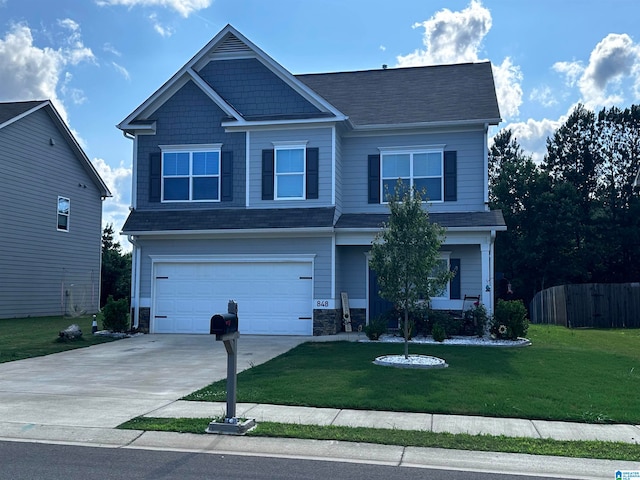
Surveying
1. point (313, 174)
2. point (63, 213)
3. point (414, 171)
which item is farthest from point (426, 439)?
point (63, 213)

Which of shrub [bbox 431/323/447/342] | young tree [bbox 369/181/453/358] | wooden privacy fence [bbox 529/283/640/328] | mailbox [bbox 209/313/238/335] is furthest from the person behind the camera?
wooden privacy fence [bbox 529/283/640/328]

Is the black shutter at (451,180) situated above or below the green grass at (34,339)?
above

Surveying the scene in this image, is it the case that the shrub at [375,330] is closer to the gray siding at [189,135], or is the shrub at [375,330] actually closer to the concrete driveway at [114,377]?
the concrete driveway at [114,377]

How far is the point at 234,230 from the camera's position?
60.4 ft

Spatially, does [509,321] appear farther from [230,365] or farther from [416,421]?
[230,365]

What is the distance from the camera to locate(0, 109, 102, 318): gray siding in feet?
78.8

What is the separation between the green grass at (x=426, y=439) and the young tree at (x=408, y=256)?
5815 mm

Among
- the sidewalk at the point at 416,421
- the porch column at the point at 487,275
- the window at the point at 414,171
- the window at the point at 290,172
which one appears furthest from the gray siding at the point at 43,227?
the sidewalk at the point at 416,421

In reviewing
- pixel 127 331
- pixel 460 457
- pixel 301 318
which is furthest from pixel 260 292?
pixel 460 457

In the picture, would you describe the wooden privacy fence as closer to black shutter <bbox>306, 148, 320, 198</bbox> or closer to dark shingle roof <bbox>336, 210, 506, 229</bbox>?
dark shingle roof <bbox>336, 210, 506, 229</bbox>

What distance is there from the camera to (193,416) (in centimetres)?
848

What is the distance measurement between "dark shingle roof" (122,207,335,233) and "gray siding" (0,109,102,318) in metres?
7.61

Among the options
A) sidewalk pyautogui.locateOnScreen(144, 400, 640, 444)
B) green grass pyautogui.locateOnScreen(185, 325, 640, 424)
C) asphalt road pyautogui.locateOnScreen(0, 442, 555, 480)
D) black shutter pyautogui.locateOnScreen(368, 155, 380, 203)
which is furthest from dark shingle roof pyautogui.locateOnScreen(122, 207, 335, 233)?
asphalt road pyautogui.locateOnScreen(0, 442, 555, 480)

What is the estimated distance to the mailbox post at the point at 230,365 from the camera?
756 centimetres
